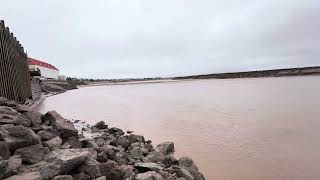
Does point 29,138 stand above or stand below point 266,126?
above

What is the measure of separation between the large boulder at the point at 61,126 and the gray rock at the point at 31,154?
219cm

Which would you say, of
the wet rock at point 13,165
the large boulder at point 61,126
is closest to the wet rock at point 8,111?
the large boulder at point 61,126

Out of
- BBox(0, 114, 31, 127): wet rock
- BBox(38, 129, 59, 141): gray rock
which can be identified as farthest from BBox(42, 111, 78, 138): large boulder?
BBox(0, 114, 31, 127): wet rock

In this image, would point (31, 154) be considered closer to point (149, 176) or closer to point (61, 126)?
point (149, 176)

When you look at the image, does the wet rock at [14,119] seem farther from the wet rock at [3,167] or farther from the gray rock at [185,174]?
the gray rock at [185,174]

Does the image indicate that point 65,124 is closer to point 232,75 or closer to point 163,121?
point 163,121

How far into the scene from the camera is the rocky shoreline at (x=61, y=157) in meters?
7.63

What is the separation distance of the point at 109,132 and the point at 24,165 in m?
7.58

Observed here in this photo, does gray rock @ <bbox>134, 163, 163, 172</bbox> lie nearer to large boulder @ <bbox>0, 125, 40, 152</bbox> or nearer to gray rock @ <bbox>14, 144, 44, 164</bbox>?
gray rock @ <bbox>14, 144, 44, 164</bbox>

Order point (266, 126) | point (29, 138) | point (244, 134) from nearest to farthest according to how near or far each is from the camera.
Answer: point (29, 138)
point (244, 134)
point (266, 126)

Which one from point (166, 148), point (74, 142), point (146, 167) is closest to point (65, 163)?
point (146, 167)

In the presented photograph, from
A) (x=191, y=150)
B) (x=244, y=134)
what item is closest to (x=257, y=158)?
(x=191, y=150)

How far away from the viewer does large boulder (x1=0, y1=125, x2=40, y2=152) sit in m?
8.61

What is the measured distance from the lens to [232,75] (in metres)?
120
